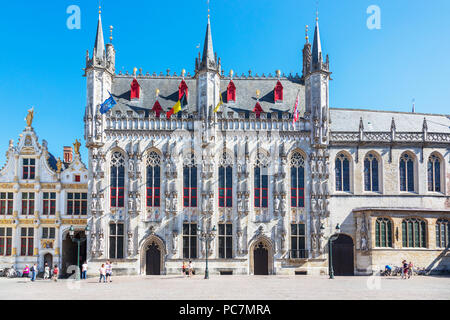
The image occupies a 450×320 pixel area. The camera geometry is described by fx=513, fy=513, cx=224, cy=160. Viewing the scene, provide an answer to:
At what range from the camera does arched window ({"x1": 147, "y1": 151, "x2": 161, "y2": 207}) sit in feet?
158

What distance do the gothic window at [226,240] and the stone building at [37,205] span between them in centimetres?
Result: 1392

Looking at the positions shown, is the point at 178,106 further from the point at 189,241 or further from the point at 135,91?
the point at 189,241

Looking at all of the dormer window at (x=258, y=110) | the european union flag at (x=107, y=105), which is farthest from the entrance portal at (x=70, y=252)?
the dormer window at (x=258, y=110)

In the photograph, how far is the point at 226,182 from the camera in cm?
4894

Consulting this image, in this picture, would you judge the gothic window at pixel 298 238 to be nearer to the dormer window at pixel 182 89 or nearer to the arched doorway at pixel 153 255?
the arched doorway at pixel 153 255

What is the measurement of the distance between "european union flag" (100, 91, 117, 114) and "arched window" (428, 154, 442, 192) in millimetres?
31187

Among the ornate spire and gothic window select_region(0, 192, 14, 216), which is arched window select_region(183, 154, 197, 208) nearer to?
the ornate spire

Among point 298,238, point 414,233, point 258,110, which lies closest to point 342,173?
point 298,238

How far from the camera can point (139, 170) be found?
48.2m

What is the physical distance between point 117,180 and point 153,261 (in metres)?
8.33
